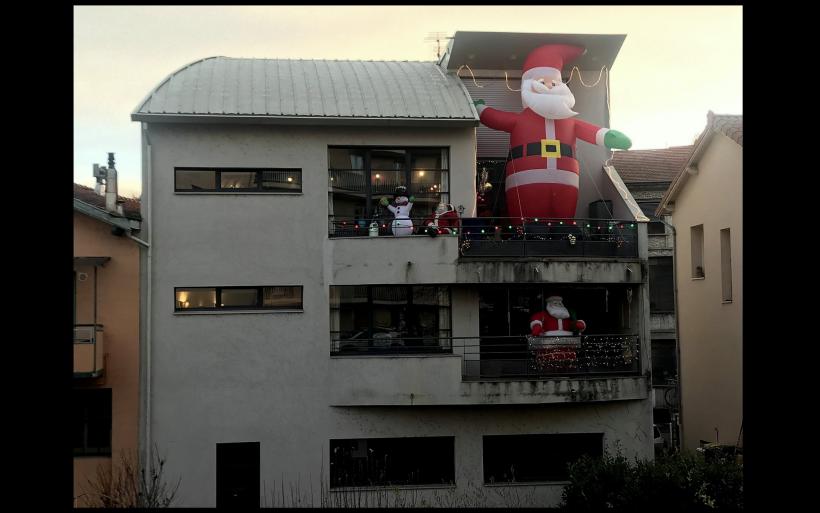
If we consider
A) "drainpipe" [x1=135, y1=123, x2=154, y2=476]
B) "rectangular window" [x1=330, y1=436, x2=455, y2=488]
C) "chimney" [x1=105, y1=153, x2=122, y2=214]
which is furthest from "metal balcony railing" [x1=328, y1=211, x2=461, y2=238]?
"chimney" [x1=105, y1=153, x2=122, y2=214]

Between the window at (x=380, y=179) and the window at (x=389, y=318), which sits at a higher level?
the window at (x=380, y=179)

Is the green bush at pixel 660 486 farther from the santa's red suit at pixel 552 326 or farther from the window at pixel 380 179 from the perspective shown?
the window at pixel 380 179

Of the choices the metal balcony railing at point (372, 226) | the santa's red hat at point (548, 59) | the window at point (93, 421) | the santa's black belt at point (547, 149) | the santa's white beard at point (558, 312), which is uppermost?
the santa's red hat at point (548, 59)

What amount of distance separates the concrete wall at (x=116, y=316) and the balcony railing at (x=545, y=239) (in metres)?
6.31

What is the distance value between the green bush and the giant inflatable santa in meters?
5.15

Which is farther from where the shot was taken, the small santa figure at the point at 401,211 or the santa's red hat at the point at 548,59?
the santa's red hat at the point at 548,59

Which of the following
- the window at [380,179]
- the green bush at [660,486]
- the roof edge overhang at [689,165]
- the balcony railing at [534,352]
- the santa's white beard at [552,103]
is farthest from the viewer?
the roof edge overhang at [689,165]

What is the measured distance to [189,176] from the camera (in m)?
16.2

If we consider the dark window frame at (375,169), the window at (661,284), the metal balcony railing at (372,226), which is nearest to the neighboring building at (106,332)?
the metal balcony railing at (372,226)

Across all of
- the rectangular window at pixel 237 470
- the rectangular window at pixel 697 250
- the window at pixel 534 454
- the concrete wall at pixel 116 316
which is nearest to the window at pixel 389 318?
the window at pixel 534 454

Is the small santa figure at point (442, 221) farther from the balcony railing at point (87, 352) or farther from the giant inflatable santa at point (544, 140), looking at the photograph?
the balcony railing at point (87, 352)

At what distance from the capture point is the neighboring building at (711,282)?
19.0 meters

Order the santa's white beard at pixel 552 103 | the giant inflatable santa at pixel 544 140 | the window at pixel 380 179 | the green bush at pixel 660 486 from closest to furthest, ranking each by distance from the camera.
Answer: the green bush at pixel 660 486 < the window at pixel 380 179 < the giant inflatable santa at pixel 544 140 < the santa's white beard at pixel 552 103
